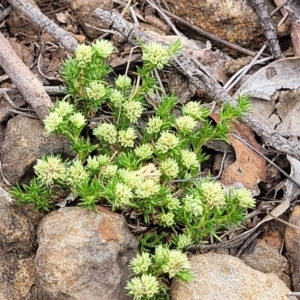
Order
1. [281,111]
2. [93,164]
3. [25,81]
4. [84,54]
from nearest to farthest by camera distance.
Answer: [93,164] < [84,54] < [25,81] < [281,111]

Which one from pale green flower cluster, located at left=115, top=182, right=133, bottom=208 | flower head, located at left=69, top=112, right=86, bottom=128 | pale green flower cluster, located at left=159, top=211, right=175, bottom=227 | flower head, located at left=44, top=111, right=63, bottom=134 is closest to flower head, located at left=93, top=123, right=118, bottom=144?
flower head, located at left=69, top=112, right=86, bottom=128

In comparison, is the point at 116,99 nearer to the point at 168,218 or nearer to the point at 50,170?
the point at 50,170

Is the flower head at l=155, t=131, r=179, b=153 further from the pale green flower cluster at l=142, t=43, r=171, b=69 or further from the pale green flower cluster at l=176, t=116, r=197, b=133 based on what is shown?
the pale green flower cluster at l=142, t=43, r=171, b=69

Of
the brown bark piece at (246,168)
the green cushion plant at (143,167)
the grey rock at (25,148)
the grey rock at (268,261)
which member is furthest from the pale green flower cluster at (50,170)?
the grey rock at (268,261)

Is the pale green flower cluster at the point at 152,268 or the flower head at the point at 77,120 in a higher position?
the flower head at the point at 77,120

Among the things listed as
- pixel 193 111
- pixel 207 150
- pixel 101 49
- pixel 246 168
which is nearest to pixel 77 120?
pixel 101 49

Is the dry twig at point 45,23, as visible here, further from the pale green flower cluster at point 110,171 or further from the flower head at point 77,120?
the pale green flower cluster at point 110,171

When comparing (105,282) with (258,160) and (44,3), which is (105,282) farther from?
(44,3)
